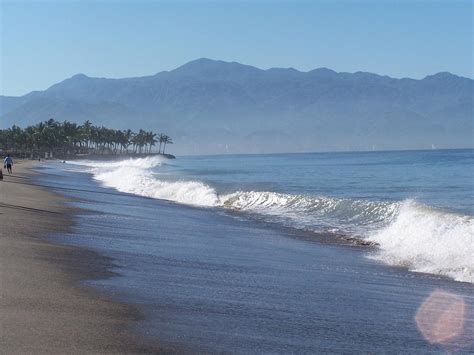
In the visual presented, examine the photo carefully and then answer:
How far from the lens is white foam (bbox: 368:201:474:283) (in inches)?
539

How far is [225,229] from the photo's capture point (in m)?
20.0

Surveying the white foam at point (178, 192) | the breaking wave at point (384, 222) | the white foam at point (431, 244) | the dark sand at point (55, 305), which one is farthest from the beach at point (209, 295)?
the white foam at point (178, 192)

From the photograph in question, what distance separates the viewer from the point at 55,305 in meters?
7.75

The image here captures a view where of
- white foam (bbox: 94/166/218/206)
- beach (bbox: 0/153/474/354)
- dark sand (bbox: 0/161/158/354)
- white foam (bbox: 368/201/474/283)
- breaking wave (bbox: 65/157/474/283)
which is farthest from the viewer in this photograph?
white foam (bbox: 94/166/218/206)

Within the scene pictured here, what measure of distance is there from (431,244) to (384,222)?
20.3 ft

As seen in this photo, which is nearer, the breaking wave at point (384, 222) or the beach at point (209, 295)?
the beach at point (209, 295)

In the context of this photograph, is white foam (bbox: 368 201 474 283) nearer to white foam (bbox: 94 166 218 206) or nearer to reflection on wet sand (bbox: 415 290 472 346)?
reflection on wet sand (bbox: 415 290 472 346)

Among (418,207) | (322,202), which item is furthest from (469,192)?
(418,207)

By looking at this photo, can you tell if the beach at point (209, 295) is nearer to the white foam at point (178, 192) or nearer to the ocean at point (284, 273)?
the ocean at point (284, 273)

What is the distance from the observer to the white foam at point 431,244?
13.7m

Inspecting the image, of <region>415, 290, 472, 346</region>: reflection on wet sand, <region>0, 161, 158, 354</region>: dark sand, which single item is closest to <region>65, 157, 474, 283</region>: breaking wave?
<region>415, 290, 472, 346</region>: reflection on wet sand

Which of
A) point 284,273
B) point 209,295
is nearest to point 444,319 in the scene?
point 209,295

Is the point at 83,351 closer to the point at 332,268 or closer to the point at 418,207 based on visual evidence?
the point at 332,268

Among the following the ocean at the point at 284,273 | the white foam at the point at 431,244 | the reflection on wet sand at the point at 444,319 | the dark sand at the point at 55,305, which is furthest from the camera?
the white foam at the point at 431,244
